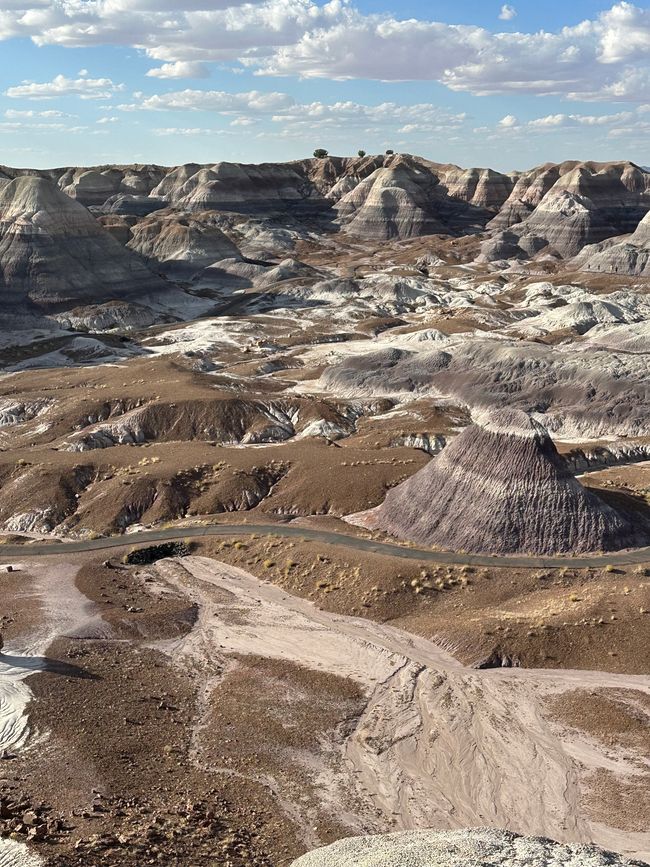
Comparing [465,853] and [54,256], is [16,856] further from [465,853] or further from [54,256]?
[54,256]

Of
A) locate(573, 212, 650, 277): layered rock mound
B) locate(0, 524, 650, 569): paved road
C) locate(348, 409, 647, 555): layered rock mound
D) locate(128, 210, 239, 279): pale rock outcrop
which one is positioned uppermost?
locate(128, 210, 239, 279): pale rock outcrop

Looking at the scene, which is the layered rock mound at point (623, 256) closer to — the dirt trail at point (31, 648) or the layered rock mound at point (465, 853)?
the dirt trail at point (31, 648)

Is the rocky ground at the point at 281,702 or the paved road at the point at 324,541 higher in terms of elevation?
the paved road at the point at 324,541

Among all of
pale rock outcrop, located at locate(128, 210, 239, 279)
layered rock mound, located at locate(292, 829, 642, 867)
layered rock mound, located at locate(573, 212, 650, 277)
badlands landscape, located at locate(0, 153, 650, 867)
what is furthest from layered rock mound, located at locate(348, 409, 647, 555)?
pale rock outcrop, located at locate(128, 210, 239, 279)

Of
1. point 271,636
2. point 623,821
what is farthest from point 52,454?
point 623,821

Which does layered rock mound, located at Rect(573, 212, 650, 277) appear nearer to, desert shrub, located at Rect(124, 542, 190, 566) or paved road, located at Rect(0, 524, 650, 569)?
paved road, located at Rect(0, 524, 650, 569)

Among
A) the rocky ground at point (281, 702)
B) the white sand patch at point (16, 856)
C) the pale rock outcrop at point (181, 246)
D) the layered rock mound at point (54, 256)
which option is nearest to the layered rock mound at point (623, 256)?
the pale rock outcrop at point (181, 246)
